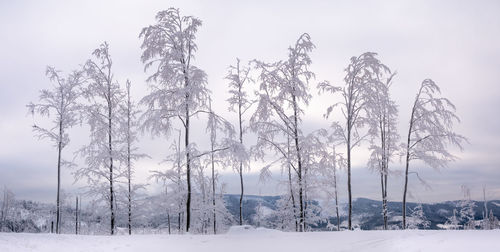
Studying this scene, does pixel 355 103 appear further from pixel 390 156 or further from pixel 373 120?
pixel 390 156

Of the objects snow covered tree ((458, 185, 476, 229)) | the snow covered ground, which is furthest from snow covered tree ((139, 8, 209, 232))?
snow covered tree ((458, 185, 476, 229))

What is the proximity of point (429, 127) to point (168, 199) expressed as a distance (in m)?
15.6

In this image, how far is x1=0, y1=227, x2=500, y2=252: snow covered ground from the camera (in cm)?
816

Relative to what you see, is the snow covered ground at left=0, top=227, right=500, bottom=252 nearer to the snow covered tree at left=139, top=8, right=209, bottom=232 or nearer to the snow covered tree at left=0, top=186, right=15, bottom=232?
the snow covered tree at left=139, top=8, right=209, bottom=232

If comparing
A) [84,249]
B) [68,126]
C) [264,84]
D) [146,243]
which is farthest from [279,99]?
[68,126]

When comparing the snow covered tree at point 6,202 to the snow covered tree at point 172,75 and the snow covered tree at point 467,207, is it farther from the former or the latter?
the snow covered tree at point 467,207

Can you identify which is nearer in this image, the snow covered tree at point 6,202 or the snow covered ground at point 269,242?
the snow covered ground at point 269,242

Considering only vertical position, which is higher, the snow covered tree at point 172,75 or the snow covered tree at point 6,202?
the snow covered tree at point 172,75

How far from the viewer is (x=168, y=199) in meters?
21.3

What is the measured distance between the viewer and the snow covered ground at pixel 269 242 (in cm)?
816

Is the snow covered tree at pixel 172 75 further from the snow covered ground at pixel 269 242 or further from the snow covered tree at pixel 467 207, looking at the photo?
the snow covered tree at pixel 467 207

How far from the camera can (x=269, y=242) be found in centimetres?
1050

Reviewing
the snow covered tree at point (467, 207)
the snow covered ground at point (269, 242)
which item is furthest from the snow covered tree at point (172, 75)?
the snow covered tree at point (467, 207)

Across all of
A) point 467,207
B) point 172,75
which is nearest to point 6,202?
point 172,75
